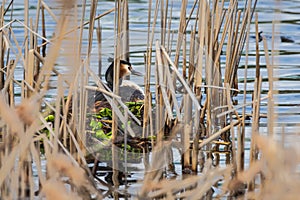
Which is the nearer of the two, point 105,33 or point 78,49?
point 78,49

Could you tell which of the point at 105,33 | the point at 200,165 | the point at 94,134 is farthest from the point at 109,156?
the point at 105,33

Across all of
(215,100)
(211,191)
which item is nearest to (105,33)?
(215,100)

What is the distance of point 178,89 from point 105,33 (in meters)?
3.98

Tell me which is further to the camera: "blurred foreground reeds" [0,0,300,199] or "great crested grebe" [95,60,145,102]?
"great crested grebe" [95,60,145,102]

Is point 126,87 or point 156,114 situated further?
point 126,87

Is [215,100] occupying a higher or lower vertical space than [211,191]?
higher

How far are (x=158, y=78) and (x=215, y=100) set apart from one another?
526 mm

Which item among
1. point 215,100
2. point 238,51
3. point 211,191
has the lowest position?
point 211,191

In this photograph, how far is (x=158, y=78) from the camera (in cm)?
468

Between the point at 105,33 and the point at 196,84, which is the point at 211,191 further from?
the point at 105,33

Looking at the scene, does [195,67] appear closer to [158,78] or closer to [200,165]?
[158,78]

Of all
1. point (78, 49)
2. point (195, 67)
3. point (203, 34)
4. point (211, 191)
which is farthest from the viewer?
point (195, 67)

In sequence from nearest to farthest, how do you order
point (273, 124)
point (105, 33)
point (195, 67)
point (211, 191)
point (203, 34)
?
point (273, 124), point (211, 191), point (203, 34), point (195, 67), point (105, 33)

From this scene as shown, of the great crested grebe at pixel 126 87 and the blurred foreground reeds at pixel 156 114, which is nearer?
the blurred foreground reeds at pixel 156 114
